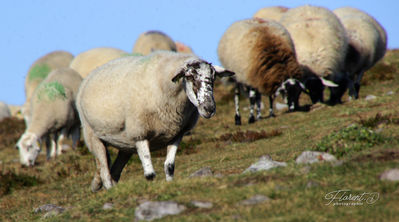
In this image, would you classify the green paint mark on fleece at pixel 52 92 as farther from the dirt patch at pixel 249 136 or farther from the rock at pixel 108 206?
the rock at pixel 108 206

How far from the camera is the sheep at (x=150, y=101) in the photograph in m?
6.77

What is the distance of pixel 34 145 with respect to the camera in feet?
54.6

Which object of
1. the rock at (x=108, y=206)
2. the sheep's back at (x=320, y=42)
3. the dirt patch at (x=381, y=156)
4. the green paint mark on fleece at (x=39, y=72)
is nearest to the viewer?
the rock at (x=108, y=206)

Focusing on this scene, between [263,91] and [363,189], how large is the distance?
37.8 ft

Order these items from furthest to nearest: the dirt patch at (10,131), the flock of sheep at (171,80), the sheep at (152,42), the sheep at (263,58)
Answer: the sheep at (152,42)
the dirt patch at (10,131)
the sheep at (263,58)
the flock of sheep at (171,80)

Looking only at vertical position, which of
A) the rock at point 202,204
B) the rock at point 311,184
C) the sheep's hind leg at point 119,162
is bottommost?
the sheep's hind leg at point 119,162

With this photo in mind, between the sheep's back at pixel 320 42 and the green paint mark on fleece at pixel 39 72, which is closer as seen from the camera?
the sheep's back at pixel 320 42

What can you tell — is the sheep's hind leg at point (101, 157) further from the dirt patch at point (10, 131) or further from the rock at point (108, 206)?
the dirt patch at point (10, 131)

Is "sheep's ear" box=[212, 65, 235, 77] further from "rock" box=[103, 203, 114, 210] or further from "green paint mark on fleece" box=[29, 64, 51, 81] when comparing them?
"green paint mark on fleece" box=[29, 64, 51, 81]

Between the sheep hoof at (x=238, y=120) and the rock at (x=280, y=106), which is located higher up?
the sheep hoof at (x=238, y=120)

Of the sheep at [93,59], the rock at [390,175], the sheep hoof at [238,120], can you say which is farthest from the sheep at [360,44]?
the rock at [390,175]

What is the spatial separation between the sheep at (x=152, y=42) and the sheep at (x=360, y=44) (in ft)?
32.9

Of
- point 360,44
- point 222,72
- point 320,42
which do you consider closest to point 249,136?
point 320,42
